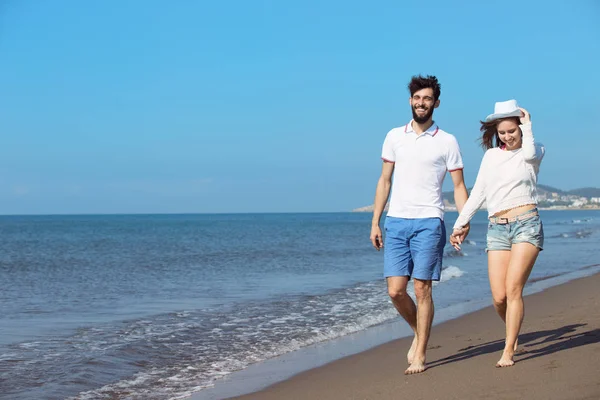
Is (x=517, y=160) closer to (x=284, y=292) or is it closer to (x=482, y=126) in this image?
(x=482, y=126)

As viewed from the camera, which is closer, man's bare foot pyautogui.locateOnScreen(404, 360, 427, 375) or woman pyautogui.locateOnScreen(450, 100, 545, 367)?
woman pyautogui.locateOnScreen(450, 100, 545, 367)

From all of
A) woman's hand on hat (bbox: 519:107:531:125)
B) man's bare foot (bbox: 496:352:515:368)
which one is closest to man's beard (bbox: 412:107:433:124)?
woman's hand on hat (bbox: 519:107:531:125)

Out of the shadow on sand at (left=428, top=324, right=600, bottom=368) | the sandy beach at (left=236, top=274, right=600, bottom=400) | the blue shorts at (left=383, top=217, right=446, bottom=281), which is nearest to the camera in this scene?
the sandy beach at (left=236, top=274, right=600, bottom=400)

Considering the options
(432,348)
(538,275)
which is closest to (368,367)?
(432,348)

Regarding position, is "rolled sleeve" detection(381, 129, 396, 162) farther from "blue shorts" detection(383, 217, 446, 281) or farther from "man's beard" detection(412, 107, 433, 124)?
"blue shorts" detection(383, 217, 446, 281)

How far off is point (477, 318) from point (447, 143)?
4019 mm

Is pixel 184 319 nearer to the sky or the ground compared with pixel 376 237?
nearer to the ground

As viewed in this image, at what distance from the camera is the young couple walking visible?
474cm

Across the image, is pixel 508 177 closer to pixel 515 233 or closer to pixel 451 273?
pixel 515 233

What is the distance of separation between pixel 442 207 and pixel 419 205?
0.59ft

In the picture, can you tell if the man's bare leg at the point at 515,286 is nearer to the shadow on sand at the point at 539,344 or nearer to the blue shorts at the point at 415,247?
the shadow on sand at the point at 539,344

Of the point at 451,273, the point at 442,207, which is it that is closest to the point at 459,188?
the point at 442,207

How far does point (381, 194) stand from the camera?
519 centimetres

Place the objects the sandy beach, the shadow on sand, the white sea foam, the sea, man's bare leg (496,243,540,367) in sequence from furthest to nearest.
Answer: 1. the white sea foam
2. the sea
3. the shadow on sand
4. man's bare leg (496,243,540,367)
5. the sandy beach
